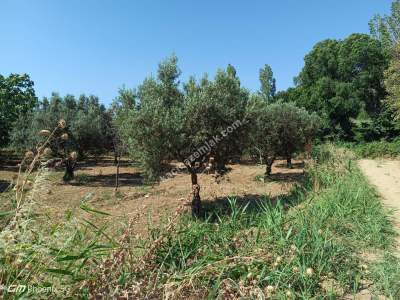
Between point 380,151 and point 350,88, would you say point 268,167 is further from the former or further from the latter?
point 350,88

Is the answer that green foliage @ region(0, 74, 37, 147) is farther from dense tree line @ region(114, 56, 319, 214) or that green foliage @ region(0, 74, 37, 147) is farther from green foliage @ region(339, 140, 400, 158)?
green foliage @ region(339, 140, 400, 158)

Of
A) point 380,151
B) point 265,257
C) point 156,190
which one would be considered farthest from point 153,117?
point 380,151

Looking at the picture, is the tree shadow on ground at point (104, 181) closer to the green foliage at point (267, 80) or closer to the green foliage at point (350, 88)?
the green foliage at point (350, 88)

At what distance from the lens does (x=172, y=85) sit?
523 inches

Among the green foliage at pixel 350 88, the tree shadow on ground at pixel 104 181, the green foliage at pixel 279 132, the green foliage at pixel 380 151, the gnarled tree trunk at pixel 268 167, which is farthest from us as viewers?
the green foliage at pixel 350 88

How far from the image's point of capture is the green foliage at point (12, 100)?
24.5m

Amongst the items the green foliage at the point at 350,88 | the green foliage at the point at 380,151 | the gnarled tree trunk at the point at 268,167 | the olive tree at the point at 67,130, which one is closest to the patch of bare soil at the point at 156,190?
the gnarled tree trunk at the point at 268,167

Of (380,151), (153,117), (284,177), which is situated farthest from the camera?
(380,151)

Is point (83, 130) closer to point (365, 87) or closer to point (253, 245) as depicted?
point (253, 245)

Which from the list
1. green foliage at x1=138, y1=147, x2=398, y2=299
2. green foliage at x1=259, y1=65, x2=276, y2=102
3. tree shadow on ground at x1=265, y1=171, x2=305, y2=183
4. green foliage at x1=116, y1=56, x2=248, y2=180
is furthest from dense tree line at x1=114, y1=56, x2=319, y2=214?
green foliage at x1=259, y1=65, x2=276, y2=102

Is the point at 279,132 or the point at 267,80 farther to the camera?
the point at 267,80

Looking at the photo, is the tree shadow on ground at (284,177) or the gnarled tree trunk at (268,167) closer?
the tree shadow on ground at (284,177)

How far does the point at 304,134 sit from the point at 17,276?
72.8 ft

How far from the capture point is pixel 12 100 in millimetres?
28641
